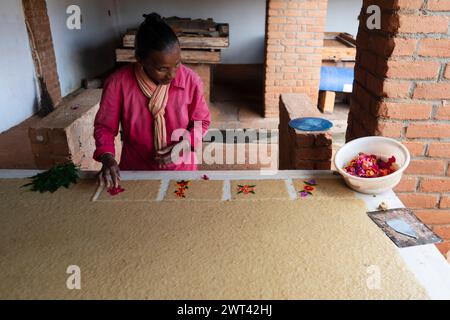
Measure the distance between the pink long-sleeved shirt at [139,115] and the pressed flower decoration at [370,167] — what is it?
752 millimetres

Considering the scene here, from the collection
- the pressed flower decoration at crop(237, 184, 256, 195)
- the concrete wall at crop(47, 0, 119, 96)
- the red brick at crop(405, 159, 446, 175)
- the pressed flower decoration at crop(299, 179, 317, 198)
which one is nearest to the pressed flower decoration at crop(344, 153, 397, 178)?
the pressed flower decoration at crop(299, 179, 317, 198)

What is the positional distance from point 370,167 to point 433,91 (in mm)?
467

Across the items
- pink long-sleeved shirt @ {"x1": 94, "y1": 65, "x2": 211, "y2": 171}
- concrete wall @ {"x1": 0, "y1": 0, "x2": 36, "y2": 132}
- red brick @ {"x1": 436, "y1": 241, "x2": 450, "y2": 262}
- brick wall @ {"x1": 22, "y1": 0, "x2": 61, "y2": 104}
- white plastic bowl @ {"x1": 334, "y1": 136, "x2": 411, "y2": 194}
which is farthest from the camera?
brick wall @ {"x1": 22, "y1": 0, "x2": 61, "y2": 104}

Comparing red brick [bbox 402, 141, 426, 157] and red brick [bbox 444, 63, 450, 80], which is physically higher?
red brick [bbox 444, 63, 450, 80]

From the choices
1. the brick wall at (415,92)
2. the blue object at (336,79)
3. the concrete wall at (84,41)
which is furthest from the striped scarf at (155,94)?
the concrete wall at (84,41)

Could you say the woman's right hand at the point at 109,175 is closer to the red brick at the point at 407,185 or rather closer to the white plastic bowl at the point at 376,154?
the white plastic bowl at the point at 376,154

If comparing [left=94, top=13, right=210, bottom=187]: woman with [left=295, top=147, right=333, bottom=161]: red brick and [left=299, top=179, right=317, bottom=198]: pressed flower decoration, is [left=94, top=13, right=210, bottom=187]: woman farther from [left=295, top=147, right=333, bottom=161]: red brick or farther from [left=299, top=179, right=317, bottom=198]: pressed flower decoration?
[left=295, top=147, right=333, bottom=161]: red brick

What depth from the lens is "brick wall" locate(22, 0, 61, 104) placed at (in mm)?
5348

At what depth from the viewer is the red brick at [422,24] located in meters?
1.58

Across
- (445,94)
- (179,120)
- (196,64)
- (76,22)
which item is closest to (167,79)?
(179,120)

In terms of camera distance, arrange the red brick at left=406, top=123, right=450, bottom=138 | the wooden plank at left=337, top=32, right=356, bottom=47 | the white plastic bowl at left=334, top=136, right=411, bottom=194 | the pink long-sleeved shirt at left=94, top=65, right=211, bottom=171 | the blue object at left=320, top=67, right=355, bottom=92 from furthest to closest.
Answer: the wooden plank at left=337, top=32, right=356, bottom=47
the blue object at left=320, top=67, right=355, bottom=92
the pink long-sleeved shirt at left=94, top=65, right=211, bottom=171
the red brick at left=406, top=123, right=450, bottom=138
the white plastic bowl at left=334, top=136, right=411, bottom=194

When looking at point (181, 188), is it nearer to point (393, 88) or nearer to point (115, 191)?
point (115, 191)

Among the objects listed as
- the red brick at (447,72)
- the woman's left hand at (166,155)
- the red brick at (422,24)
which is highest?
the red brick at (422,24)

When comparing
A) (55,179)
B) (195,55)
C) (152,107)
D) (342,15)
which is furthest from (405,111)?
(342,15)
